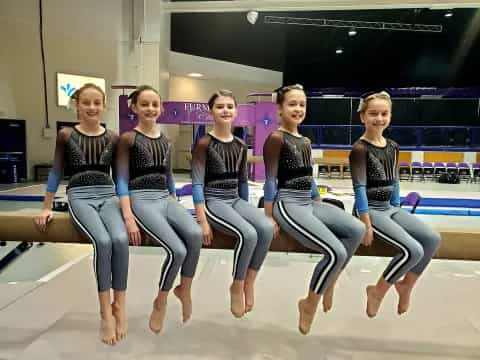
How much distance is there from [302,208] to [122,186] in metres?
0.93

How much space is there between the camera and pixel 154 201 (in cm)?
219

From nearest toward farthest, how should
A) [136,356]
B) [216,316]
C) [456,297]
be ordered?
1. [136,356]
2. [216,316]
3. [456,297]

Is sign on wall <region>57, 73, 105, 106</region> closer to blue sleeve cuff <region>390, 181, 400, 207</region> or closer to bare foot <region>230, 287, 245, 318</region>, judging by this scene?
bare foot <region>230, 287, 245, 318</region>

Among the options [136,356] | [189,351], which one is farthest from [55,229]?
[189,351]

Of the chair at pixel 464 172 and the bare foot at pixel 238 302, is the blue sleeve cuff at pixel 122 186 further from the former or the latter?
the chair at pixel 464 172

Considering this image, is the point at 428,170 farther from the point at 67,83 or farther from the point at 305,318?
the point at 305,318

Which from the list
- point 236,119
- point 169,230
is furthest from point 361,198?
point 236,119

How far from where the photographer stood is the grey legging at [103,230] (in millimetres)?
2039

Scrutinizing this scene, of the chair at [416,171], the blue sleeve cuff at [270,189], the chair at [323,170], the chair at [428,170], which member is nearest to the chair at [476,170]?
the chair at [428,170]

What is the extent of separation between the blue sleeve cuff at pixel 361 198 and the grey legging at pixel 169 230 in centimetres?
83

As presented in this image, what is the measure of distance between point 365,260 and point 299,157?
305cm

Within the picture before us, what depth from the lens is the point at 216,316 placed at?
3.05 metres

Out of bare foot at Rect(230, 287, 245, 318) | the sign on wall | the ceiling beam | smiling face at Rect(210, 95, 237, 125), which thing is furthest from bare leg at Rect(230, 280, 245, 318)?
the sign on wall

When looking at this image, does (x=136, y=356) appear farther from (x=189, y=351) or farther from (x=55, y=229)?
(x=55, y=229)
